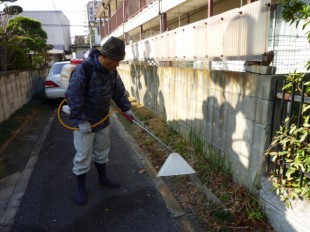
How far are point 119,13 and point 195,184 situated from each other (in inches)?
574

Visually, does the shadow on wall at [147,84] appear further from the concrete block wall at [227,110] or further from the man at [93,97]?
the man at [93,97]

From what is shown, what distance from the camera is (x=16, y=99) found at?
8094 mm

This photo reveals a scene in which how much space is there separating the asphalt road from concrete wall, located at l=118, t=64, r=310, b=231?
0.95 meters

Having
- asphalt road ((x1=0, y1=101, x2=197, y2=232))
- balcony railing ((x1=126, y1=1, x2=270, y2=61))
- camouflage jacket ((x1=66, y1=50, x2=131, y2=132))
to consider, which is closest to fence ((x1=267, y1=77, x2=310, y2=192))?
balcony railing ((x1=126, y1=1, x2=270, y2=61))

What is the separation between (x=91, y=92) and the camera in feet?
10.9

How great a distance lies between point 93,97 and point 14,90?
5.72 meters

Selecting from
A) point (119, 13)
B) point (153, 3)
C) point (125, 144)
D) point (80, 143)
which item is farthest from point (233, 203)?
point (119, 13)

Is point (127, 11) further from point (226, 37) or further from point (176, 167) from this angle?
point (176, 167)

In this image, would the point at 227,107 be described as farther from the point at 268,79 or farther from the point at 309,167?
the point at 309,167

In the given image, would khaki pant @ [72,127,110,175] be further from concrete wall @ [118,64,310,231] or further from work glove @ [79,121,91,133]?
concrete wall @ [118,64,310,231]

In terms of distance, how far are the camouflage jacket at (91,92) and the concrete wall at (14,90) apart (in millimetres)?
4216

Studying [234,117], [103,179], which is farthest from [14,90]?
[234,117]

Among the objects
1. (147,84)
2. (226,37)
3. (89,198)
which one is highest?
(226,37)

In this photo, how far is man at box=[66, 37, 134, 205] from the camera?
10.4ft
